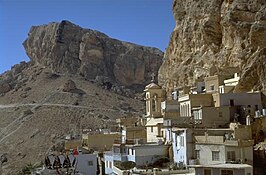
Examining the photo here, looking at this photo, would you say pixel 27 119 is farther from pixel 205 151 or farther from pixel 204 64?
pixel 205 151

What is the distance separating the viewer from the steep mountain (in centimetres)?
7206

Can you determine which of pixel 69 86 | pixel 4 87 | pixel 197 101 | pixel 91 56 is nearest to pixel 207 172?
pixel 197 101

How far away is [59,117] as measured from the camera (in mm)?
77125

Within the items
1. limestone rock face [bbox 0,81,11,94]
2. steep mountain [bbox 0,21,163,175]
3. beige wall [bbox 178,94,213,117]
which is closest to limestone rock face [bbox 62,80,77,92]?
steep mountain [bbox 0,21,163,175]

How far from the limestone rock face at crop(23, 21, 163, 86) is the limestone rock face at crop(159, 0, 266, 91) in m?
45.3

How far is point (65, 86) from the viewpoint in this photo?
3585 inches

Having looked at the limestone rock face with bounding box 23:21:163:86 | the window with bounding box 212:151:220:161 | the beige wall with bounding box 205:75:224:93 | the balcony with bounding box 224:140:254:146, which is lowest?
the window with bounding box 212:151:220:161

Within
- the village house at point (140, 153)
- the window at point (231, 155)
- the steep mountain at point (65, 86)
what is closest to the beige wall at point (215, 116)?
the village house at point (140, 153)

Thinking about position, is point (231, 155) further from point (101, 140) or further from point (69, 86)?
point (69, 86)

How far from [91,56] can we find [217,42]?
5655 cm

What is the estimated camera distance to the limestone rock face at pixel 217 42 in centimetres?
3975

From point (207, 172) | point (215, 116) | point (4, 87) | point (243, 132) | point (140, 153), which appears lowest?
point (207, 172)

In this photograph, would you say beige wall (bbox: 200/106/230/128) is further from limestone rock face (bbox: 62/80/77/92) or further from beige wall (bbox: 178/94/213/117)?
limestone rock face (bbox: 62/80/77/92)

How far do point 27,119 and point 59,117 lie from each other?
18.0 ft
